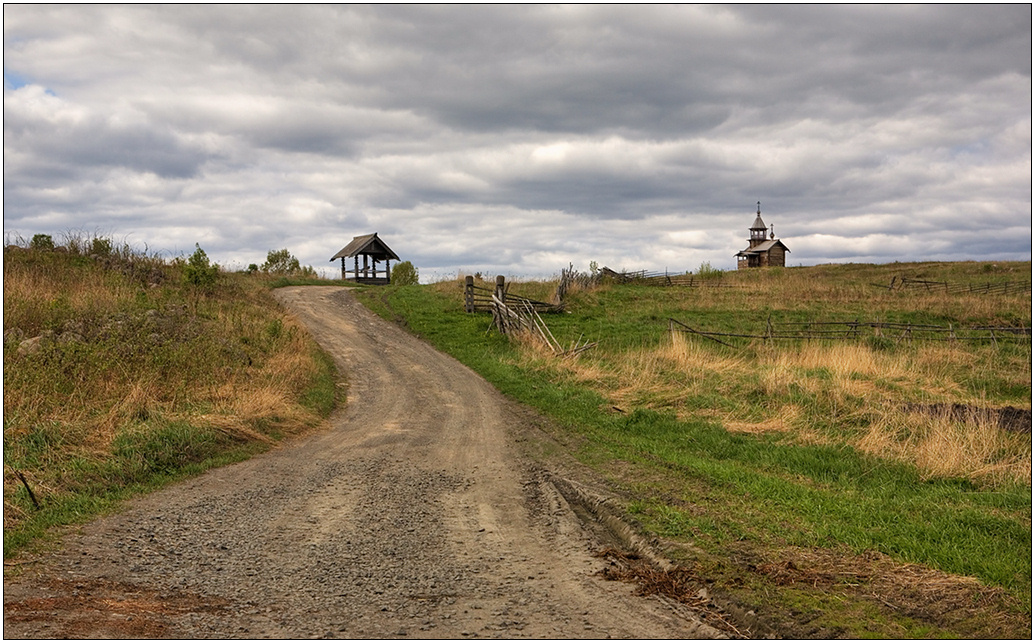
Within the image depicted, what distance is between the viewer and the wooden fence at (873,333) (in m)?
25.3

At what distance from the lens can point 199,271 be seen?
968 inches

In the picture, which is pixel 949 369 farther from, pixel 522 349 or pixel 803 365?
pixel 522 349

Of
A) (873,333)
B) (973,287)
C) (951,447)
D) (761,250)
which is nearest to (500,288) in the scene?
(873,333)

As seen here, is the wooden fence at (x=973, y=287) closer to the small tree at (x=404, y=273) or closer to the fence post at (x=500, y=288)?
the fence post at (x=500, y=288)

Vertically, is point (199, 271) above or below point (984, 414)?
above

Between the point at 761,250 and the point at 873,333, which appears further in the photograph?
the point at 761,250

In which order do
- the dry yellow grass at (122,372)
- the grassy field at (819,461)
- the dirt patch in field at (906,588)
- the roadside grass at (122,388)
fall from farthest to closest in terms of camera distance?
the dry yellow grass at (122,372) → the roadside grass at (122,388) → the grassy field at (819,461) → the dirt patch in field at (906,588)

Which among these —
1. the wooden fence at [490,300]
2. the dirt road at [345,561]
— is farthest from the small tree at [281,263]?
the dirt road at [345,561]

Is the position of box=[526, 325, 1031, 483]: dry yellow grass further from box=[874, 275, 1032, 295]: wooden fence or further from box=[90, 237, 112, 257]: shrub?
box=[874, 275, 1032, 295]: wooden fence

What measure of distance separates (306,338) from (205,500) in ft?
45.9

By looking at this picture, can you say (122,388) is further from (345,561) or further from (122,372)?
(345,561)

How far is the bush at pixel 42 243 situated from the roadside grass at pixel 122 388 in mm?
619

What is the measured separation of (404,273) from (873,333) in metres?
34.8

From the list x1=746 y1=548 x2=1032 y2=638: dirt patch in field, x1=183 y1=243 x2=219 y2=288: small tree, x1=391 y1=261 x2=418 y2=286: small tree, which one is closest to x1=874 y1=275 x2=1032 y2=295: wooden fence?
x1=391 y1=261 x2=418 y2=286: small tree
